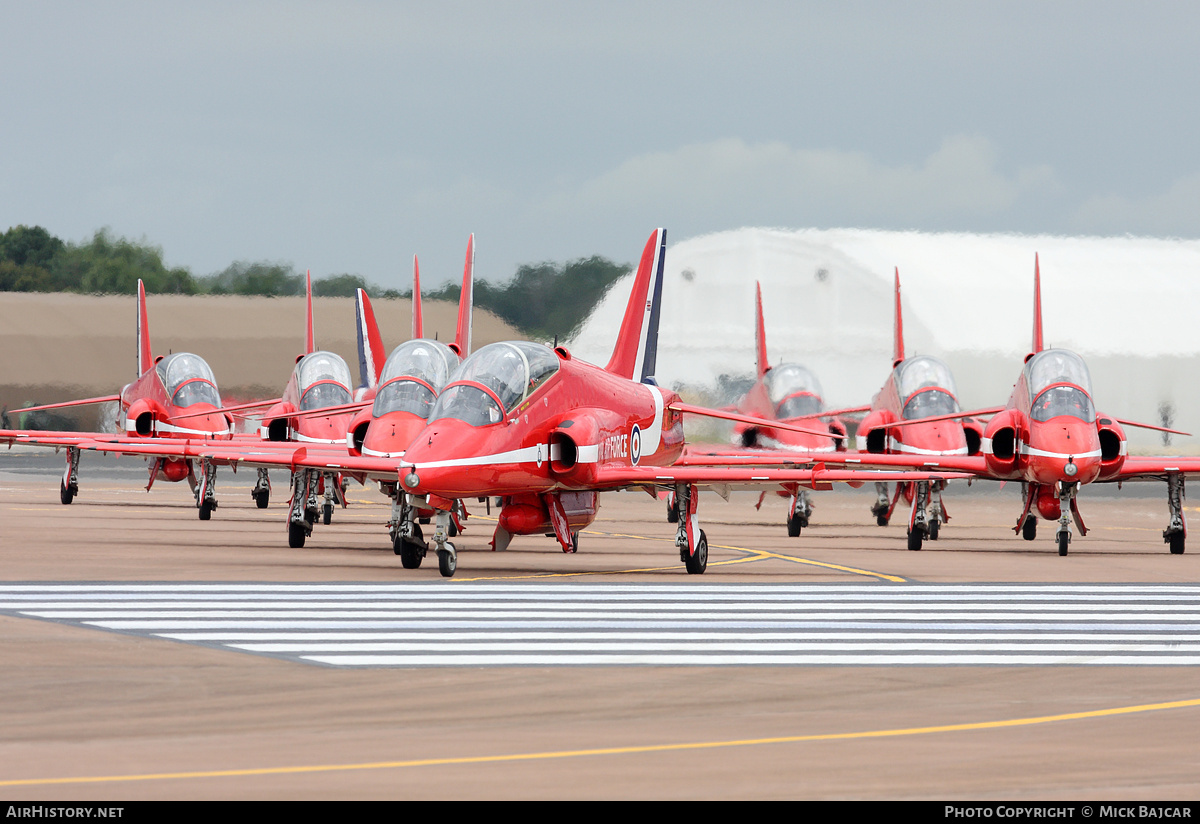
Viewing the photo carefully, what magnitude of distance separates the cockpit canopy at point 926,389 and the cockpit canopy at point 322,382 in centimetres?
1145

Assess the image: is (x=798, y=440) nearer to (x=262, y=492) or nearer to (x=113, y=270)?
(x=262, y=492)

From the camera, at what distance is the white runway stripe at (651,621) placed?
37.4 feet

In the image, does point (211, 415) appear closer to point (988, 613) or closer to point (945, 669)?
point (988, 613)

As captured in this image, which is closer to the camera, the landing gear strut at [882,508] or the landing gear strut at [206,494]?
the landing gear strut at [206,494]

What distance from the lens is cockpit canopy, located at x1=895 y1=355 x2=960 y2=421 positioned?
3050 cm

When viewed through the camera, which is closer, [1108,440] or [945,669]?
[945,669]

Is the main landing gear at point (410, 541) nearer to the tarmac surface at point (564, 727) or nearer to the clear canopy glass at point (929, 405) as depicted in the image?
the tarmac surface at point (564, 727)

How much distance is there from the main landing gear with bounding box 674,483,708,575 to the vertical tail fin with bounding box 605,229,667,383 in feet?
18.9

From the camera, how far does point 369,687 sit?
9617 millimetres

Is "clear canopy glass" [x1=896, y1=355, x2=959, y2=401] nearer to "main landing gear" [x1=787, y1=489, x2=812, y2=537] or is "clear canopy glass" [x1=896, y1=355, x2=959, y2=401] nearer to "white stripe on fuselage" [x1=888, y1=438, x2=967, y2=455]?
"white stripe on fuselage" [x1=888, y1=438, x2=967, y2=455]

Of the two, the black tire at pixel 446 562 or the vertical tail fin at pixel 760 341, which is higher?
the vertical tail fin at pixel 760 341

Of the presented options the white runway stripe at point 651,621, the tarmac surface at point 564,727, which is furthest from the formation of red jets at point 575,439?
the tarmac surface at point 564,727

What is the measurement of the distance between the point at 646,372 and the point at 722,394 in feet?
49.2
